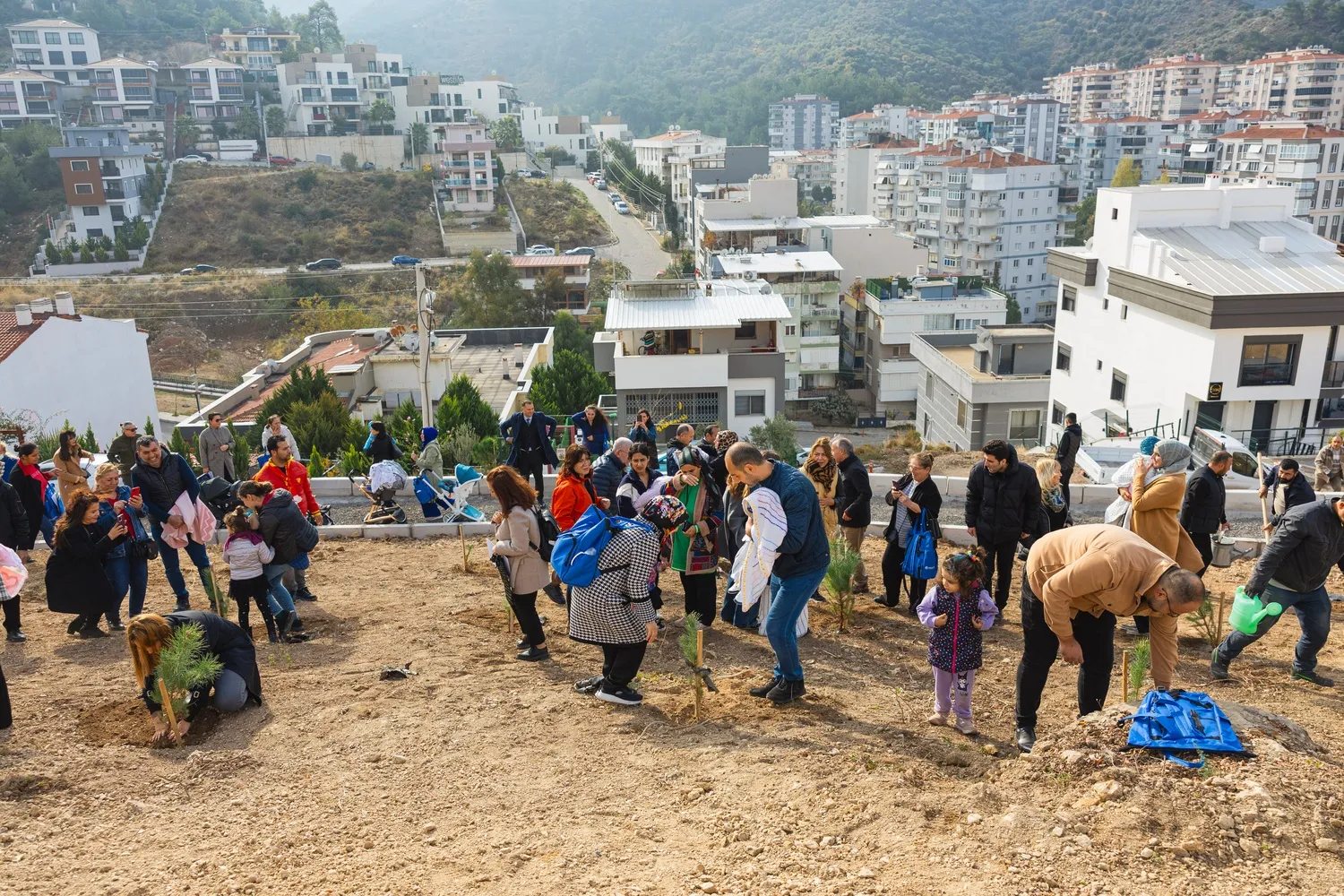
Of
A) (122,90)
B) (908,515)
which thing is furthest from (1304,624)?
(122,90)

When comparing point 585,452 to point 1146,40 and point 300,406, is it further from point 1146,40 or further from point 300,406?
point 1146,40

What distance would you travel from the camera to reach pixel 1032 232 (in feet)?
268

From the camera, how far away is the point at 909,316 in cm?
4941

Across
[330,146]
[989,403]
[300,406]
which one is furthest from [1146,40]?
[300,406]

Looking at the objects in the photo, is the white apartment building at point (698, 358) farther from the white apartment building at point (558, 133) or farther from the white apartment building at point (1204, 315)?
the white apartment building at point (558, 133)

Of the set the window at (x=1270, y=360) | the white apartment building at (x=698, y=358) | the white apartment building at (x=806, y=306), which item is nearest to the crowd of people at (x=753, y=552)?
the window at (x=1270, y=360)

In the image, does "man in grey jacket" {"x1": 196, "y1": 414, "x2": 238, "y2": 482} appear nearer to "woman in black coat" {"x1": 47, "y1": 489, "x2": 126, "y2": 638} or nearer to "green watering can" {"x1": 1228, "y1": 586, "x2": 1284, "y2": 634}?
"woman in black coat" {"x1": 47, "y1": 489, "x2": 126, "y2": 638}

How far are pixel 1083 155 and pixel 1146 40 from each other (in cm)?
6614

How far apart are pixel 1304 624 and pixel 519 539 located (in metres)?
5.44

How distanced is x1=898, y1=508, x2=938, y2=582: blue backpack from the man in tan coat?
222 centimetres

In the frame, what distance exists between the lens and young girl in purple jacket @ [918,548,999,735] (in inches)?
222

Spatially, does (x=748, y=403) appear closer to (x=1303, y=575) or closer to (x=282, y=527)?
(x=282, y=527)

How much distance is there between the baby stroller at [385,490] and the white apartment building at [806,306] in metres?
36.7

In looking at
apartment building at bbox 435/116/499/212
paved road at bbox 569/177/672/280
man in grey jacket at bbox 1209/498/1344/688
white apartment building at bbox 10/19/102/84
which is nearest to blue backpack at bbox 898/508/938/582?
man in grey jacket at bbox 1209/498/1344/688
